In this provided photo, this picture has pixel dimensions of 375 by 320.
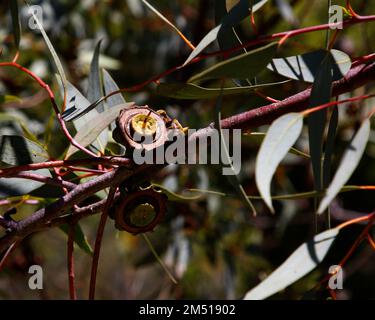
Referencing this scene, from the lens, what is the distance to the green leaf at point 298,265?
28.5 inches

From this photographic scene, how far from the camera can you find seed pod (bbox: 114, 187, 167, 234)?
2.82 feet

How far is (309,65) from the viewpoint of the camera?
81 centimetres

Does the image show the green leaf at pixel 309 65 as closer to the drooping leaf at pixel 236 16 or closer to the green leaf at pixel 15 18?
the drooping leaf at pixel 236 16

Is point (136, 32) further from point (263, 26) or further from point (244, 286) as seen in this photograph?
point (244, 286)

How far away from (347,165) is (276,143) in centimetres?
8

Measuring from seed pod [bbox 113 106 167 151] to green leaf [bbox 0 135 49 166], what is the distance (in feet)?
0.43

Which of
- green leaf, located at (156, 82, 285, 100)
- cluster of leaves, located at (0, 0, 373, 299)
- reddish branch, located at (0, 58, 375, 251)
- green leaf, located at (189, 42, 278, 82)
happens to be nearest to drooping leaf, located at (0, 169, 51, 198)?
cluster of leaves, located at (0, 0, 373, 299)

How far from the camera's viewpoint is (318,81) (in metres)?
0.76

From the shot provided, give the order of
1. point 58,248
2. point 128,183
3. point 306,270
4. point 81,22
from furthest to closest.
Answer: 1. point 58,248
2. point 81,22
3. point 128,183
4. point 306,270

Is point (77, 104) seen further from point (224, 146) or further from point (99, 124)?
point (224, 146)

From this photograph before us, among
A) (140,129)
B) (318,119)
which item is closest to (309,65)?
(318,119)

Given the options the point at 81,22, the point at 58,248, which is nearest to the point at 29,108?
the point at 81,22

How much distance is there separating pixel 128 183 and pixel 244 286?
170cm

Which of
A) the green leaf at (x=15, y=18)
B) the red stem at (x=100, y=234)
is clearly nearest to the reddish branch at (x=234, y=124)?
the red stem at (x=100, y=234)
